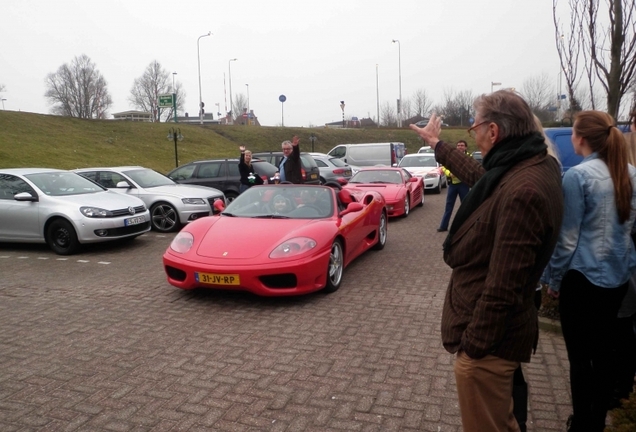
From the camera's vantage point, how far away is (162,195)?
11.8 metres

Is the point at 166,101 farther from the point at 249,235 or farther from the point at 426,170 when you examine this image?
the point at 249,235

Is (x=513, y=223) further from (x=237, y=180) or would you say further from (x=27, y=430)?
(x=237, y=180)

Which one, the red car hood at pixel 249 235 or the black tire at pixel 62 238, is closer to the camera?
the red car hood at pixel 249 235

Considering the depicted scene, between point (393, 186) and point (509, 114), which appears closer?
point (509, 114)

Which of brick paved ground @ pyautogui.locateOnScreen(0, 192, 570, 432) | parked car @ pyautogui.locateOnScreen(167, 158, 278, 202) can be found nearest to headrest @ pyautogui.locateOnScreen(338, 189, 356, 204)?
brick paved ground @ pyautogui.locateOnScreen(0, 192, 570, 432)

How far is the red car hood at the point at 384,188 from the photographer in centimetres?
1301

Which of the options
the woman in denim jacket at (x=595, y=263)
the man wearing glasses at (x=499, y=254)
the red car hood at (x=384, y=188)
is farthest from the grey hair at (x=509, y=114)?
the red car hood at (x=384, y=188)

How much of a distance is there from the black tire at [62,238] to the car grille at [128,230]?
55cm

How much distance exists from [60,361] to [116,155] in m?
33.0

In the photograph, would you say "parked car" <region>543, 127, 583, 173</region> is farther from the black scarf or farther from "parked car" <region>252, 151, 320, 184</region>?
"parked car" <region>252, 151, 320, 184</region>

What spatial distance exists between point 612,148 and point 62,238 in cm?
879

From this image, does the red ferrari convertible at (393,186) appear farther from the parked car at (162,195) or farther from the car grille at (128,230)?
the car grille at (128,230)

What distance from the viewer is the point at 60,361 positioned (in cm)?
441

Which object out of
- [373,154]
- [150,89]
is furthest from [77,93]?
[373,154]
